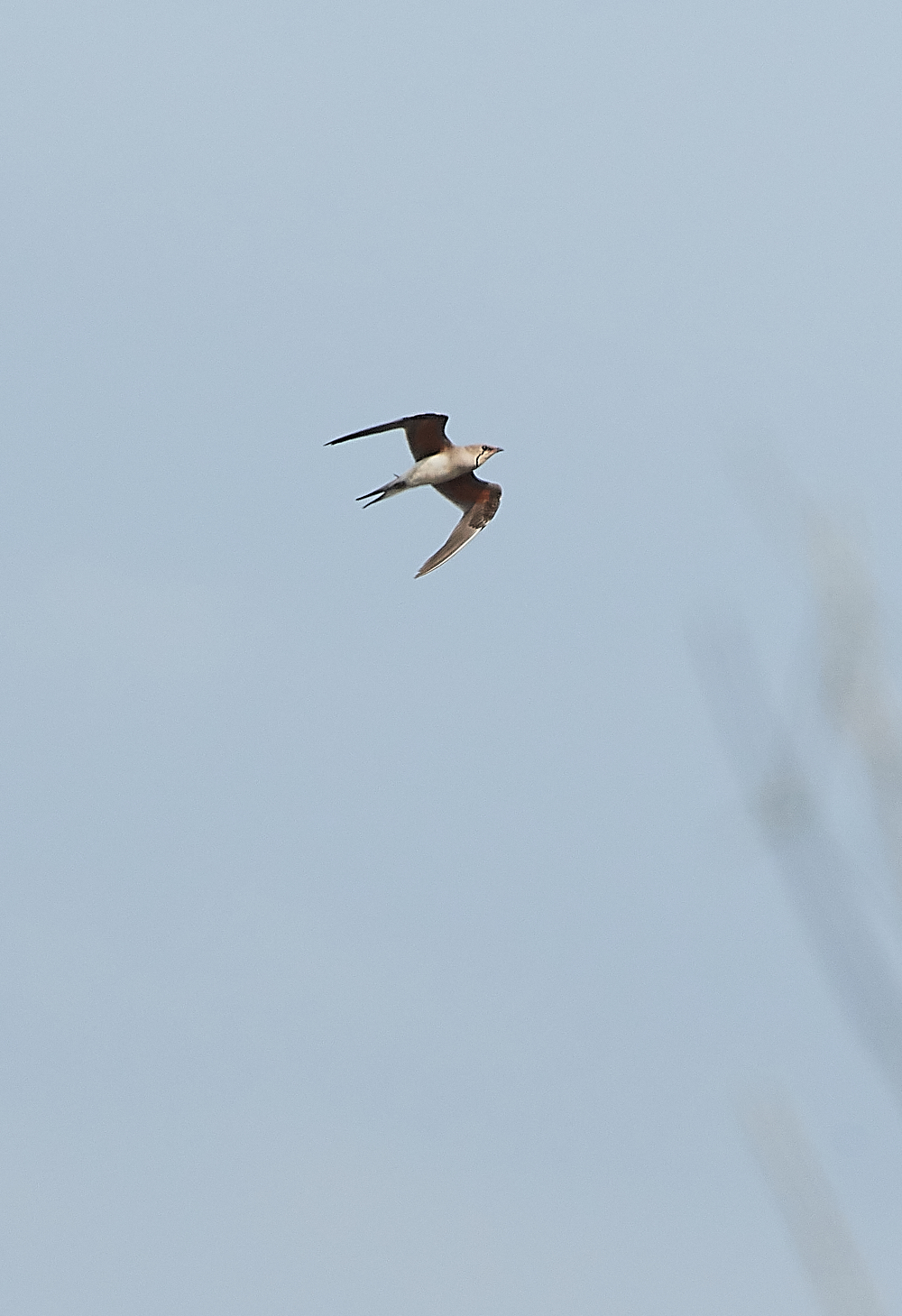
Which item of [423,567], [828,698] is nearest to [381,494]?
[423,567]

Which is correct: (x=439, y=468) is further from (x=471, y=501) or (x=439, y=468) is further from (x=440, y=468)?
(x=471, y=501)

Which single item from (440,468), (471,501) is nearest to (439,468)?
(440,468)

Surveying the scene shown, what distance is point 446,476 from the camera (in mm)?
45469

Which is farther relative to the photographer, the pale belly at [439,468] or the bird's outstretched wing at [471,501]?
the bird's outstretched wing at [471,501]

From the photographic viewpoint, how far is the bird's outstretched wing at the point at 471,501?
46594mm

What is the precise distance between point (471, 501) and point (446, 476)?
217 centimetres

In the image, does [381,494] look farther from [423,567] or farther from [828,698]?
[828,698]

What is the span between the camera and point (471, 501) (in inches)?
1871

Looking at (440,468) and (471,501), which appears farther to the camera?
(471,501)

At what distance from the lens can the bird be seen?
146 ft

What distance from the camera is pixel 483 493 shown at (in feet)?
156

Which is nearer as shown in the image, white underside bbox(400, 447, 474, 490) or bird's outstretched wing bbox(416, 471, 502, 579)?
white underside bbox(400, 447, 474, 490)

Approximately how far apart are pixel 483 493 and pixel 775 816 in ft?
139

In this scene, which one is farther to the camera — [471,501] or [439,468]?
[471,501]
